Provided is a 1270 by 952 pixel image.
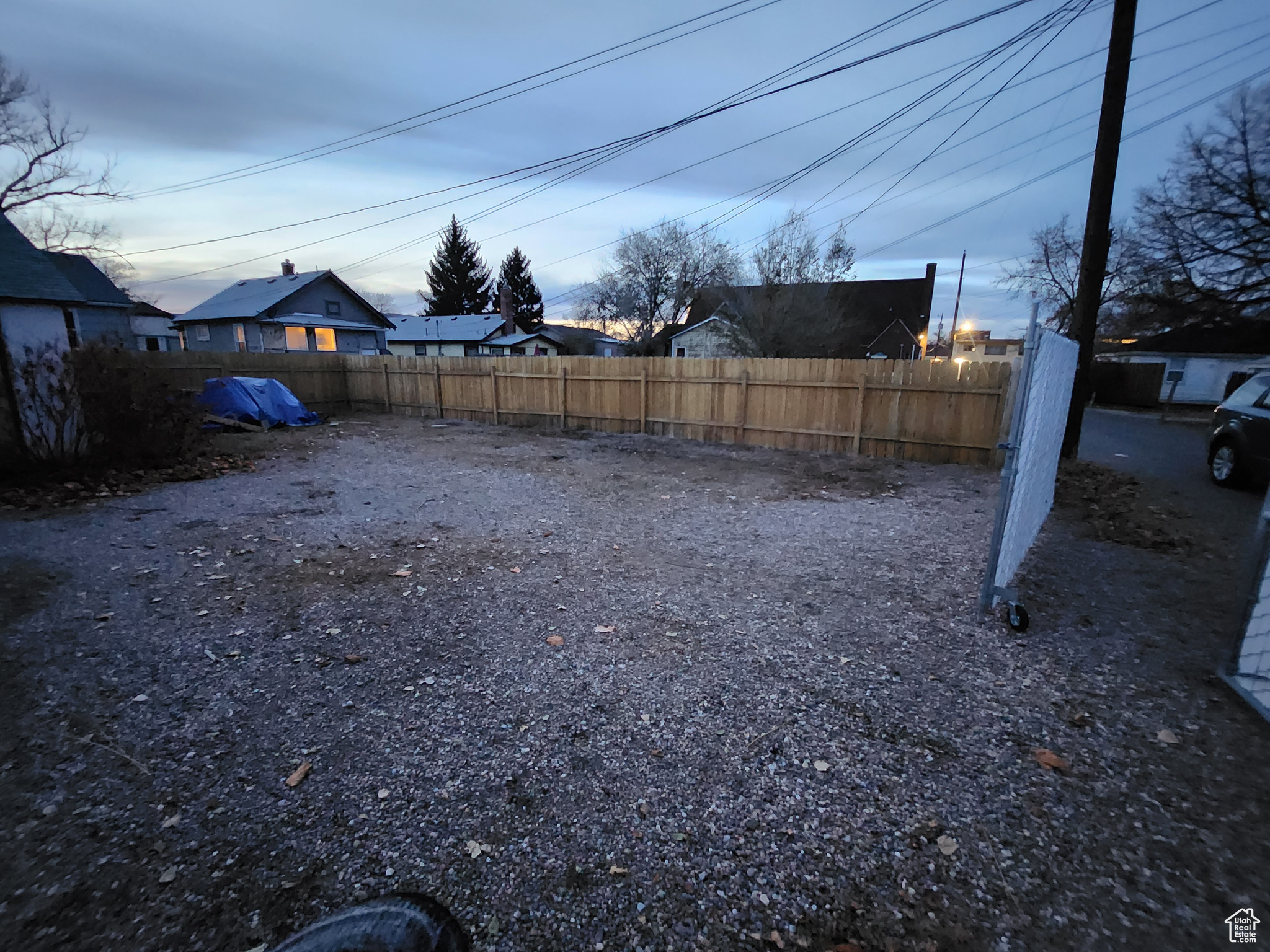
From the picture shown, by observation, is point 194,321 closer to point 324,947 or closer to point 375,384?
point 375,384

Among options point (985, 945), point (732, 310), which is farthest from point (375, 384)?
point (985, 945)

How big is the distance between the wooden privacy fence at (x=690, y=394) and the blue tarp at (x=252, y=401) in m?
1.08

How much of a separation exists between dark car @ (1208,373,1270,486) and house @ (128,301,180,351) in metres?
46.1

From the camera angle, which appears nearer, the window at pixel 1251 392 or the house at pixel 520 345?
the window at pixel 1251 392

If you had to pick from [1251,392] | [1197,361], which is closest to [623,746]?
[1251,392]

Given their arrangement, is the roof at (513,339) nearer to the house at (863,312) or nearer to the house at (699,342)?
the house at (863,312)

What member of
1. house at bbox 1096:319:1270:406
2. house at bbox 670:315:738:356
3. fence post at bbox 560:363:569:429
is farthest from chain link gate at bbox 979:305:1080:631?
house at bbox 1096:319:1270:406

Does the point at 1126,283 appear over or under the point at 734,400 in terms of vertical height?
over

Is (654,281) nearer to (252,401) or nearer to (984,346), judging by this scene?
(252,401)

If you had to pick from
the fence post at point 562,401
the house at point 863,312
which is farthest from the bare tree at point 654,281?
the fence post at point 562,401

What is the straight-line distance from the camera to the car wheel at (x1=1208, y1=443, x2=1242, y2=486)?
7.47 m

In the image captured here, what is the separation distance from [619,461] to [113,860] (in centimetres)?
821

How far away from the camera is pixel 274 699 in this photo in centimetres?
289

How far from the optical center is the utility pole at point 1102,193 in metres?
7.60
